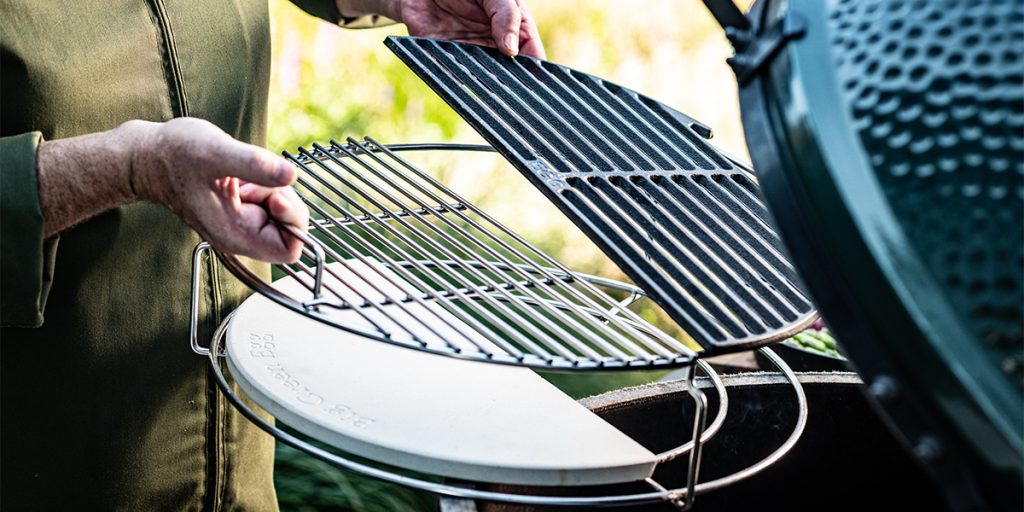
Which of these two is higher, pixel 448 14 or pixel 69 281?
pixel 448 14

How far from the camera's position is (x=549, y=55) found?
4422 mm

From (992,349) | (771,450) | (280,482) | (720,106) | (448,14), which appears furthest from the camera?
(720,106)

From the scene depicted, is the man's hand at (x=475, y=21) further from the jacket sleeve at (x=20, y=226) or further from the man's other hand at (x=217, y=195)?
the jacket sleeve at (x=20, y=226)

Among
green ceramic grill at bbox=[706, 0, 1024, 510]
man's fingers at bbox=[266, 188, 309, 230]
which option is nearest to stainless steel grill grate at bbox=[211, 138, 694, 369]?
man's fingers at bbox=[266, 188, 309, 230]

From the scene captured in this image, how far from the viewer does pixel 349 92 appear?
4.02 metres

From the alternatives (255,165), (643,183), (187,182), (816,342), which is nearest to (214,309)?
(187,182)

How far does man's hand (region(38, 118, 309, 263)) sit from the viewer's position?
3.08ft

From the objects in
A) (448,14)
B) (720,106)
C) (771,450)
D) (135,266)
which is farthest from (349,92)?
(771,450)

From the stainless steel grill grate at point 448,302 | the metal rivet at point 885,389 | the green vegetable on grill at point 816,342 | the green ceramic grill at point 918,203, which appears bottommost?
the green vegetable on grill at point 816,342

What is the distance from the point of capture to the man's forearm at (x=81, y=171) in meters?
1.06

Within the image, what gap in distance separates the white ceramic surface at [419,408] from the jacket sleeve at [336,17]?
0.85 m

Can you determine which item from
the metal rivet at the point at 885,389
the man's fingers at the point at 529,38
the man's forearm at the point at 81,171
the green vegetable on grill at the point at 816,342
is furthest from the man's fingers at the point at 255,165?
the green vegetable on grill at the point at 816,342

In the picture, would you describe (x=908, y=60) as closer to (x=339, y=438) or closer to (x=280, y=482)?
(x=339, y=438)

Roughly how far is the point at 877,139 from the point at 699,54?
14.0ft
